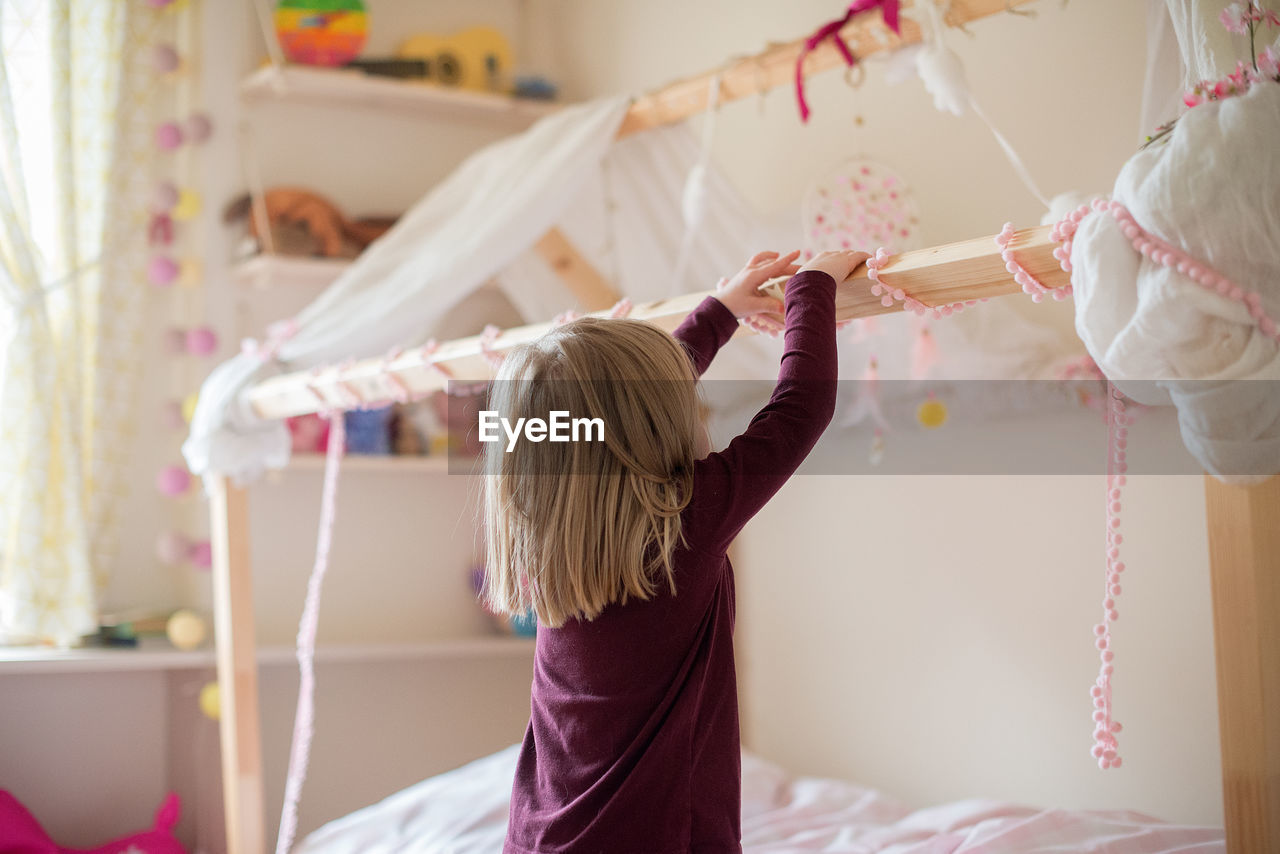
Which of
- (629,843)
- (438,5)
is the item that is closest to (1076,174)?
(629,843)

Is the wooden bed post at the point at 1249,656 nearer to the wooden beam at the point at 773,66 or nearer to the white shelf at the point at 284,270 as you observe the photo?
the wooden beam at the point at 773,66

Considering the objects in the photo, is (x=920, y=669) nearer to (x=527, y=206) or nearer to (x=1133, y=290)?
(x=527, y=206)

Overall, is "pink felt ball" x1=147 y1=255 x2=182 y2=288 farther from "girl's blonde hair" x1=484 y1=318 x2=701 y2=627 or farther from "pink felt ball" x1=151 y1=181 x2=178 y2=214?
"girl's blonde hair" x1=484 y1=318 x2=701 y2=627

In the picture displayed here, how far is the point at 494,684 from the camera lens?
109 inches

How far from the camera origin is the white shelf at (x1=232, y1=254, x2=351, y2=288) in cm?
246

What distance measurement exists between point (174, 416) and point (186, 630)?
478mm

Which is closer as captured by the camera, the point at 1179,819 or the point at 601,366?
the point at 601,366

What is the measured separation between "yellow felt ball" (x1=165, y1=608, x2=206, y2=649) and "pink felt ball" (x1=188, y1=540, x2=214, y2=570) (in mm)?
125

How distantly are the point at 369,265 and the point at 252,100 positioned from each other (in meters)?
0.82

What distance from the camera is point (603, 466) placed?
1.06 metres

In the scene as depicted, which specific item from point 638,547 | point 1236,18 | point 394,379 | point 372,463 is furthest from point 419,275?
point 1236,18

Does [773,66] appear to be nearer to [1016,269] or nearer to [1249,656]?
[1016,269]

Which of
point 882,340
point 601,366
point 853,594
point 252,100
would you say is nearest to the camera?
point 601,366

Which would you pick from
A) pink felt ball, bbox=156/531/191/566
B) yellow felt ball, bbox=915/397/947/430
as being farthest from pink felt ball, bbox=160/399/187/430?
yellow felt ball, bbox=915/397/947/430
